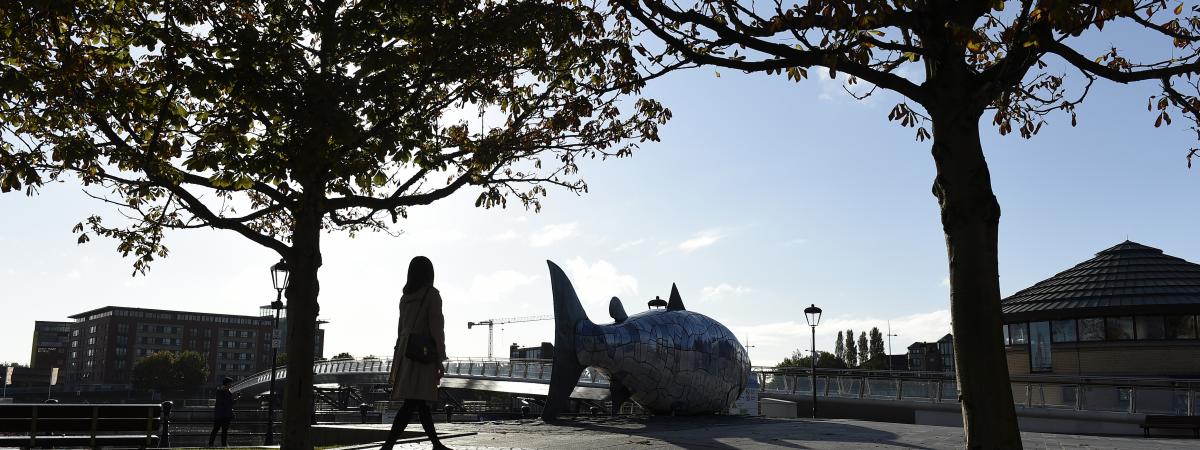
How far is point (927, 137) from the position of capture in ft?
27.7

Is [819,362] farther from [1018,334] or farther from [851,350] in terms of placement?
[1018,334]

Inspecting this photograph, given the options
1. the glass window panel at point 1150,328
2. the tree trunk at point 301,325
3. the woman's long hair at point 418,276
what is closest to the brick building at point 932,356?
the glass window panel at point 1150,328

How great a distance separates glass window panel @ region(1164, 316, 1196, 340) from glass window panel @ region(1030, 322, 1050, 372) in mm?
4929

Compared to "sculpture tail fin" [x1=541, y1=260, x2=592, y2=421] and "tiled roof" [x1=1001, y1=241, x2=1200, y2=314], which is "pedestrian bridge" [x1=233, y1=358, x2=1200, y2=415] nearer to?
"tiled roof" [x1=1001, y1=241, x2=1200, y2=314]

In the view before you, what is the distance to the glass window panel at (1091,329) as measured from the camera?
40094 millimetres

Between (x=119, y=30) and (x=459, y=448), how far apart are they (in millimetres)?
6547

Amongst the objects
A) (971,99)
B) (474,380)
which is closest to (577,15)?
(971,99)

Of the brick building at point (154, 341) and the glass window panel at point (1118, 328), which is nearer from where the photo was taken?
the glass window panel at point (1118, 328)

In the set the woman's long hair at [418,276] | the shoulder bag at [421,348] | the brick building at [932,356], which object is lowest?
the shoulder bag at [421,348]

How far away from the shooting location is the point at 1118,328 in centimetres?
3959

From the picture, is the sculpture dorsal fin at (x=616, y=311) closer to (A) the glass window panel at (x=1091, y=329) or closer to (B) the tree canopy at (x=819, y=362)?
(A) the glass window panel at (x=1091, y=329)

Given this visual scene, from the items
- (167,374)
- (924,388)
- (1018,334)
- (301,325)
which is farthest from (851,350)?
(301,325)

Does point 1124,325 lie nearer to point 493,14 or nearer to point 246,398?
point 493,14

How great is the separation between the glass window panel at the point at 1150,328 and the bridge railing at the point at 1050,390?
5142 millimetres
